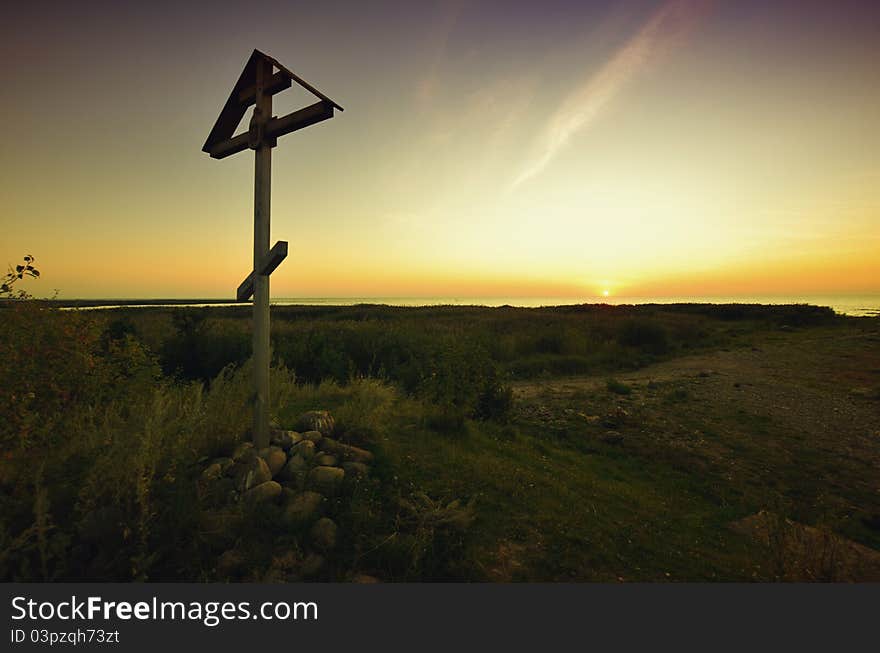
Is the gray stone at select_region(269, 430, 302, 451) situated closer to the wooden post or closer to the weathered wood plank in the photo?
the wooden post

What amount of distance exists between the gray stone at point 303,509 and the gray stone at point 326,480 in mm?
172

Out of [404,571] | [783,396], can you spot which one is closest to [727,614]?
[404,571]

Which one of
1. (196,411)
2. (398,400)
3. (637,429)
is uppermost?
(196,411)

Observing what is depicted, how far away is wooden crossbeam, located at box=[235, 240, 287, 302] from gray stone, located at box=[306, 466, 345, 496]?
1928mm

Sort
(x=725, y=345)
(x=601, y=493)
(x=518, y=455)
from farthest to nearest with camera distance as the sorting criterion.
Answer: (x=725, y=345) < (x=518, y=455) < (x=601, y=493)

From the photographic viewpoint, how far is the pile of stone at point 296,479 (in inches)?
126

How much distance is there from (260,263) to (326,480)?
2247mm

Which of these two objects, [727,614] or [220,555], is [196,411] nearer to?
[220,555]

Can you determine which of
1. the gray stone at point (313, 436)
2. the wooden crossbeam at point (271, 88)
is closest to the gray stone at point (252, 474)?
the gray stone at point (313, 436)

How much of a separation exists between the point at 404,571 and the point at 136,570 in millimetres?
1733

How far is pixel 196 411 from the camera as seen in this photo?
12.2 feet

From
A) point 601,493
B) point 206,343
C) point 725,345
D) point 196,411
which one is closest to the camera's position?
point 196,411

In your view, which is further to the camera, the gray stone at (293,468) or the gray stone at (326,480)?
the gray stone at (293,468)

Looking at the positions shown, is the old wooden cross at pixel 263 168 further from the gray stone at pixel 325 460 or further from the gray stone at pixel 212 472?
the gray stone at pixel 325 460
